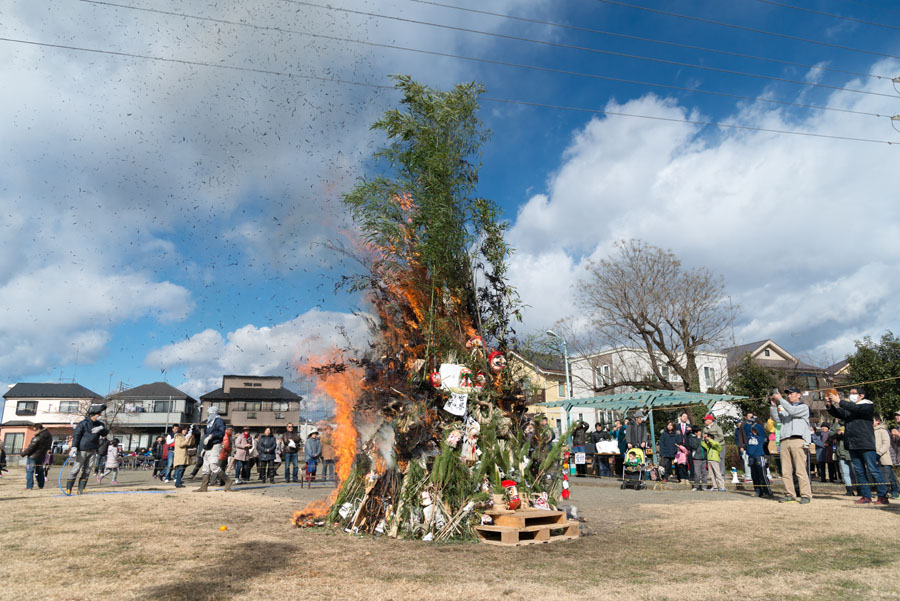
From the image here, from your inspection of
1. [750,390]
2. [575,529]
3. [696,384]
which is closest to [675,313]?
[696,384]

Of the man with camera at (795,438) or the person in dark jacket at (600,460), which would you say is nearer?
the man with camera at (795,438)

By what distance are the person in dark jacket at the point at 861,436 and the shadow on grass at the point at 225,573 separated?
34.9 feet

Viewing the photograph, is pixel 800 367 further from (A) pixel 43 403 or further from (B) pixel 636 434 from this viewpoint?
(A) pixel 43 403

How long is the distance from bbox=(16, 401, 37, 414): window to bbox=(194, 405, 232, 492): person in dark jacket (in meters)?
80.3

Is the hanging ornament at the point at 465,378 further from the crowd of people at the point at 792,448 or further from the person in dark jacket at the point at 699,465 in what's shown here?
the person in dark jacket at the point at 699,465

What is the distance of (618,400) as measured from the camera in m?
22.2

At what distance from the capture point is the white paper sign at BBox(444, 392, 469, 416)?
28.1 feet

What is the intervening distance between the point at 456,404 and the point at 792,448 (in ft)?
27.1

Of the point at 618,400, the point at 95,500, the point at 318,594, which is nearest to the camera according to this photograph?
the point at 318,594

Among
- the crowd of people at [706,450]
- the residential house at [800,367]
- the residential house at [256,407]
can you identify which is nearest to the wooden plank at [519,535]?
the crowd of people at [706,450]

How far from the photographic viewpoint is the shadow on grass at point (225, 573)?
477 centimetres

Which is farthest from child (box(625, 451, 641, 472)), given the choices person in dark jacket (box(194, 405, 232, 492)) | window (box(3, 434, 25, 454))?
window (box(3, 434, 25, 454))

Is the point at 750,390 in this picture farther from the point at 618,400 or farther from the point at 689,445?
the point at 689,445

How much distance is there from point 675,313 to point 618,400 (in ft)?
36.3
